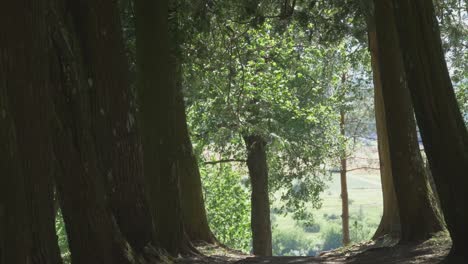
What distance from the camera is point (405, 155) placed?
10.7 metres

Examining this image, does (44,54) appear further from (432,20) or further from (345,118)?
(345,118)

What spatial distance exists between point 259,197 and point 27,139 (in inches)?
726

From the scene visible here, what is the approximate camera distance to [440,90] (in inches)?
267

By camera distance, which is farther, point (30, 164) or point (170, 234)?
point (170, 234)

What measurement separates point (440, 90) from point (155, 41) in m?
4.82

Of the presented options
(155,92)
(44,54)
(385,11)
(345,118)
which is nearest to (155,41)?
(155,92)

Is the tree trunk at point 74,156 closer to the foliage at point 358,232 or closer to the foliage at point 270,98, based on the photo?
the foliage at point 270,98

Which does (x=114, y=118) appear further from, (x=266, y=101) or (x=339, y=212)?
(x=339, y=212)

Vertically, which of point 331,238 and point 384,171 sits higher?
point 384,171

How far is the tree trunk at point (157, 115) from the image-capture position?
10.1m

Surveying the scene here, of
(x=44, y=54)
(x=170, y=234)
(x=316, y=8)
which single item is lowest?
(x=170, y=234)

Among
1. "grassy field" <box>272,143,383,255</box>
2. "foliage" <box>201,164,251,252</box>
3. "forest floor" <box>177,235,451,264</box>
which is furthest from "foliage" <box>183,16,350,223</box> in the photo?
"grassy field" <box>272,143,383,255</box>

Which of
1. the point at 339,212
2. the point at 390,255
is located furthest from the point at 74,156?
the point at 339,212

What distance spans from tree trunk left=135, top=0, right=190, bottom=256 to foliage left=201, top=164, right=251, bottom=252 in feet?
77.8
